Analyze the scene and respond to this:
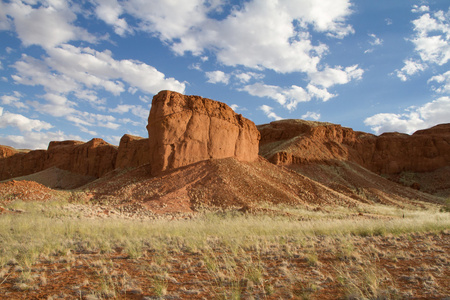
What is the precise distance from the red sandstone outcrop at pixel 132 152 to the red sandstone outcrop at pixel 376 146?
19.0 meters

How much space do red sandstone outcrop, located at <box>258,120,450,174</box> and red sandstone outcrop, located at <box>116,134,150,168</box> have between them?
19.0m

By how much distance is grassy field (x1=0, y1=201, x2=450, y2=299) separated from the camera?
455cm

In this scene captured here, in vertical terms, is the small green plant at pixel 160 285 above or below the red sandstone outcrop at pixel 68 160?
below

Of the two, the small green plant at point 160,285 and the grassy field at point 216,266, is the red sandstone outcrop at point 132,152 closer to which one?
the grassy field at point 216,266

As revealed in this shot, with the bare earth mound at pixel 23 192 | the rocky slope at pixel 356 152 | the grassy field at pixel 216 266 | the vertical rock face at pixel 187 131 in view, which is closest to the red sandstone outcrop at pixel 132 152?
the vertical rock face at pixel 187 131

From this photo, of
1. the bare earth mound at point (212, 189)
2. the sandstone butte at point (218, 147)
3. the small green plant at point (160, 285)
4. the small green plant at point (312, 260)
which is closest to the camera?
the small green plant at point (160, 285)

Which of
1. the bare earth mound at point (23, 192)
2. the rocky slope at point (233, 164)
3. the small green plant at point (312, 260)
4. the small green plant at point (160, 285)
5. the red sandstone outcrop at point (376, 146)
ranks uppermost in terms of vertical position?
the red sandstone outcrop at point (376, 146)

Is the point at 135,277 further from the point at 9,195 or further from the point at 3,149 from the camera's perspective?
the point at 3,149

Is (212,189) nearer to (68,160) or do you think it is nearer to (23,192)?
(23,192)

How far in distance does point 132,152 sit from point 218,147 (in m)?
22.2

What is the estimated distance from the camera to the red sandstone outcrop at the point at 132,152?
43312mm

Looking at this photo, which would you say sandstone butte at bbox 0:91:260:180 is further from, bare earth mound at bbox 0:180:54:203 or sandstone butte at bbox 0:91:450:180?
bare earth mound at bbox 0:180:54:203

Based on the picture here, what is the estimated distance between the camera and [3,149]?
211 feet

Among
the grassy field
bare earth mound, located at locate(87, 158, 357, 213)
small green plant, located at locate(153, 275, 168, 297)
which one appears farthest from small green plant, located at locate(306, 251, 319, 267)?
bare earth mound, located at locate(87, 158, 357, 213)
